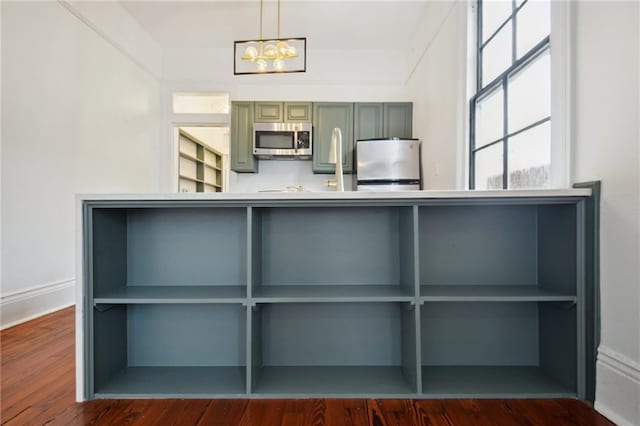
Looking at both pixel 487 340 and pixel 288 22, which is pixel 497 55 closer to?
pixel 487 340

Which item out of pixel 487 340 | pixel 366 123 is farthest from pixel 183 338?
pixel 366 123

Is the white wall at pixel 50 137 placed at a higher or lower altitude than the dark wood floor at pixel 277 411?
higher

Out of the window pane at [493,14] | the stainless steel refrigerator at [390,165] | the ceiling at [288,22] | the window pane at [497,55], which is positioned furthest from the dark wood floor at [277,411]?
the ceiling at [288,22]

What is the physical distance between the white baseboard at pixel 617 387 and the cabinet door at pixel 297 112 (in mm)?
3897

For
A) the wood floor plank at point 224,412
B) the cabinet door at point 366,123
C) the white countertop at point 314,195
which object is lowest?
the wood floor plank at point 224,412

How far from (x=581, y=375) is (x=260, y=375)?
1394 mm

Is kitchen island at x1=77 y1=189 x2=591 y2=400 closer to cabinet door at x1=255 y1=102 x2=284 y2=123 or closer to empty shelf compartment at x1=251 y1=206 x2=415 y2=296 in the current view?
empty shelf compartment at x1=251 y1=206 x2=415 y2=296

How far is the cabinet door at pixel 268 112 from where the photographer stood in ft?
14.8

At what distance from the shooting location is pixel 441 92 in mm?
3346

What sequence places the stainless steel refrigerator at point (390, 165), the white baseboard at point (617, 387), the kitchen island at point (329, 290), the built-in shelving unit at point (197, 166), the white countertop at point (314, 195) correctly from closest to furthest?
1. the white baseboard at point (617, 387)
2. the white countertop at point (314, 195)
3. the kitchen island at point (329, 290)
4. the stainless steel refrigerator at point (390, 165)
5. the built-in shelving unit at point (197, 166)

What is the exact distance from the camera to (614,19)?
1.29 meters

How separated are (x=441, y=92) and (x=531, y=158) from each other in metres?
1.63

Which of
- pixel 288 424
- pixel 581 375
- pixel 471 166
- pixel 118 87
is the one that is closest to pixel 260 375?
pixel 288 424

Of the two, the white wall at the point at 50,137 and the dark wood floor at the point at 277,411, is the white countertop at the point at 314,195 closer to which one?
the dark wood floor at the point at 277,411
